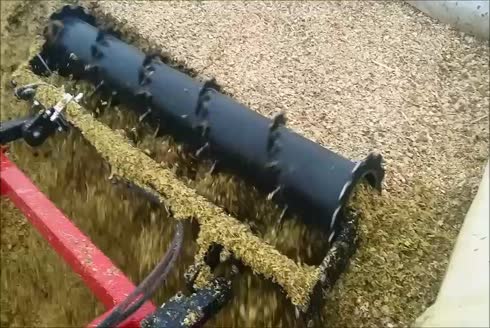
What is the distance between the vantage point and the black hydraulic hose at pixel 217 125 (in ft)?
3.39

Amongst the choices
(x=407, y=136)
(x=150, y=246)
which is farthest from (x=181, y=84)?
(x=407, y=136)

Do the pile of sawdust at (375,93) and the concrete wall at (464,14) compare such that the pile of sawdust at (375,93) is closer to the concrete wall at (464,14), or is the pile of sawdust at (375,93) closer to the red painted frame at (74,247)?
the concrete wall at (464,14)

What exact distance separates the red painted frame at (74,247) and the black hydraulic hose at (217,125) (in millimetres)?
238

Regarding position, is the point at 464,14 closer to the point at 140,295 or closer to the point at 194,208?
the point at 194,208

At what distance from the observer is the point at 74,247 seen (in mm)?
1123

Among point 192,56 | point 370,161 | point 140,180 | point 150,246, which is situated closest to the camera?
point 370,161

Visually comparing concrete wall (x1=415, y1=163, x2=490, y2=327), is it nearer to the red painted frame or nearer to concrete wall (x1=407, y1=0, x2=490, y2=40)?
the red painted frame

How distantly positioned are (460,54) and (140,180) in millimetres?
740

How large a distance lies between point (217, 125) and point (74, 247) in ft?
1.00

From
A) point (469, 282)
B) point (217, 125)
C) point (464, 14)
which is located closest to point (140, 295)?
point (217, 125)

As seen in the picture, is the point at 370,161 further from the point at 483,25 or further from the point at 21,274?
the point at 21,274

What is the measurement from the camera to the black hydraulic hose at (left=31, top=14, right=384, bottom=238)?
40.7 inches

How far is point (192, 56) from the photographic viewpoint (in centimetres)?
147

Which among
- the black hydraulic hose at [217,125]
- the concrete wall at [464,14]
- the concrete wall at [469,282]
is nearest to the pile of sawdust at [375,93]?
the concrete wall at [464,14]
